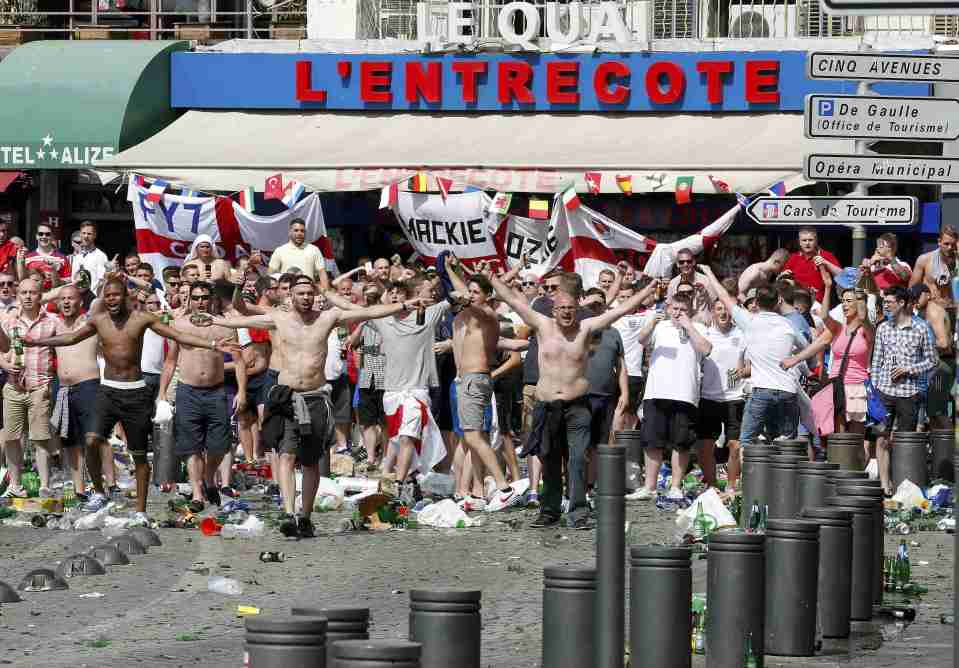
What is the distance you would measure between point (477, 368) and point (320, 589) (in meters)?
4.51

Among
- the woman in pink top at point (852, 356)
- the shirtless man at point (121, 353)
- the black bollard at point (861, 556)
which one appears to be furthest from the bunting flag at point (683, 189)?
the black bollard at point (861, 556)

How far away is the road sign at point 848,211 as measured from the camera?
37.9 ft

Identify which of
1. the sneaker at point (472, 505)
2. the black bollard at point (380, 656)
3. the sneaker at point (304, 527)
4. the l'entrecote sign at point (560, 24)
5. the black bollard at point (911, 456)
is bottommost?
the sneaker at point (472, 505)

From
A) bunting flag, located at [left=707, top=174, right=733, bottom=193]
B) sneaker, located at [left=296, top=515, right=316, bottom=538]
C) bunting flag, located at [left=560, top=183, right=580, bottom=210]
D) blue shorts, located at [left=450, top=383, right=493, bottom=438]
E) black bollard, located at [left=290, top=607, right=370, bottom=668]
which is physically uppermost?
bunting flag, located at [left=707, top=174, right=733, bottom=193]

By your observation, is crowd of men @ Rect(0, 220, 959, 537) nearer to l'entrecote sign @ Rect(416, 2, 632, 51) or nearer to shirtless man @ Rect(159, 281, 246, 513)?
shirtless man @ Rect(159, 281, 246, 513)

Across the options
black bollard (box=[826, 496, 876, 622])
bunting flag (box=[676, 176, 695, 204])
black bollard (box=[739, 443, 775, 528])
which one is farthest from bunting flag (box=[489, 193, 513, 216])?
black bollard (box=[826, 496, 876, 622])

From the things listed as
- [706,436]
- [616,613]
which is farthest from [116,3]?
[616,613]

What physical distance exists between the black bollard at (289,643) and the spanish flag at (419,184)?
57.2 feet

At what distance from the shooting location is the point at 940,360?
59.3 feet

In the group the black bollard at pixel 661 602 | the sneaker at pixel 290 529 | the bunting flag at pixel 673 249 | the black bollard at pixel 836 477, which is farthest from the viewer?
the bunting flag at pixel 673 249

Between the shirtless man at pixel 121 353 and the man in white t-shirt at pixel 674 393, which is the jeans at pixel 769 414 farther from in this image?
the shirtless man at pixel 121 353

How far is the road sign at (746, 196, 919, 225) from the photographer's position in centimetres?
1154

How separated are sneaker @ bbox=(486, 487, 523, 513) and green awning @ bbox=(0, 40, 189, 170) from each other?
1186cm

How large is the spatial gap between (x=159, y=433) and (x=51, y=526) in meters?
2.54
